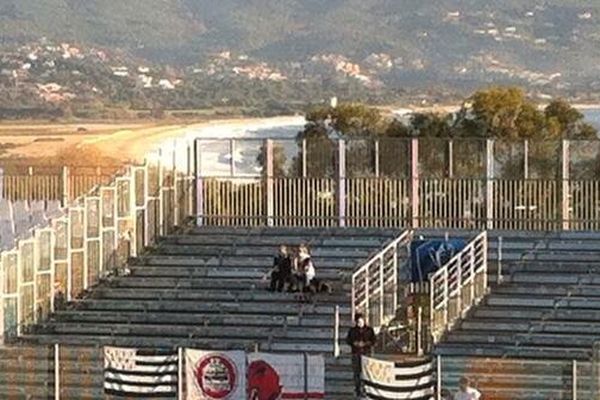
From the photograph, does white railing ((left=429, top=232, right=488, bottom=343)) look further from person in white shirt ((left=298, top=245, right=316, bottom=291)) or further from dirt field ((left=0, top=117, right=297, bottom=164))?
dirt field ((left=0, top=117, right=297, bottom=164))

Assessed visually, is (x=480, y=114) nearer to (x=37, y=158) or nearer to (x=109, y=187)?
(x=109, y=187)

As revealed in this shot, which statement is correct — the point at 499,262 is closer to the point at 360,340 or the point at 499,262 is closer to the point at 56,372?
the point at 360,340

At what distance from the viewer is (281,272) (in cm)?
4506

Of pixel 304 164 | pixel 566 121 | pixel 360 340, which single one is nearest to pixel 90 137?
pixel 566 121

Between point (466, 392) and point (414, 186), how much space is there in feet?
53.4

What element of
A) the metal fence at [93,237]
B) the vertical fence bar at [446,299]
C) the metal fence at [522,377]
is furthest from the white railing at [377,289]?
the metal fence at [522,377]

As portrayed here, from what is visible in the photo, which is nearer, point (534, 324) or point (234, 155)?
point (534, 324)

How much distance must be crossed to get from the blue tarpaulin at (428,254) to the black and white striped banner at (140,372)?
10037 millimetres

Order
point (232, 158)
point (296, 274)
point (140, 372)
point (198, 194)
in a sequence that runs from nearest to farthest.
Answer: point (140, 372) < point (296, 274) < point (198, 194) < point (232, 158)

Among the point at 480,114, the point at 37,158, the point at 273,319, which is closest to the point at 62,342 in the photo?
the point at 273,319

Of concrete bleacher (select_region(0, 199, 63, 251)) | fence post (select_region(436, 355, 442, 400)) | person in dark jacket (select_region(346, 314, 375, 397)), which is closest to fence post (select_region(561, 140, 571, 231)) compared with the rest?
concrete bleacher (select_region(0, 199, 63, 251))

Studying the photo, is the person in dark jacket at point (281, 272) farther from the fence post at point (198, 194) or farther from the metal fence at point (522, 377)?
the metal fence at point (522, 377)

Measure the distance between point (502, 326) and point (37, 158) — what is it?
94794 millimetres

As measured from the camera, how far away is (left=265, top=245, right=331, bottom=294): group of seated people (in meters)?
44.5
